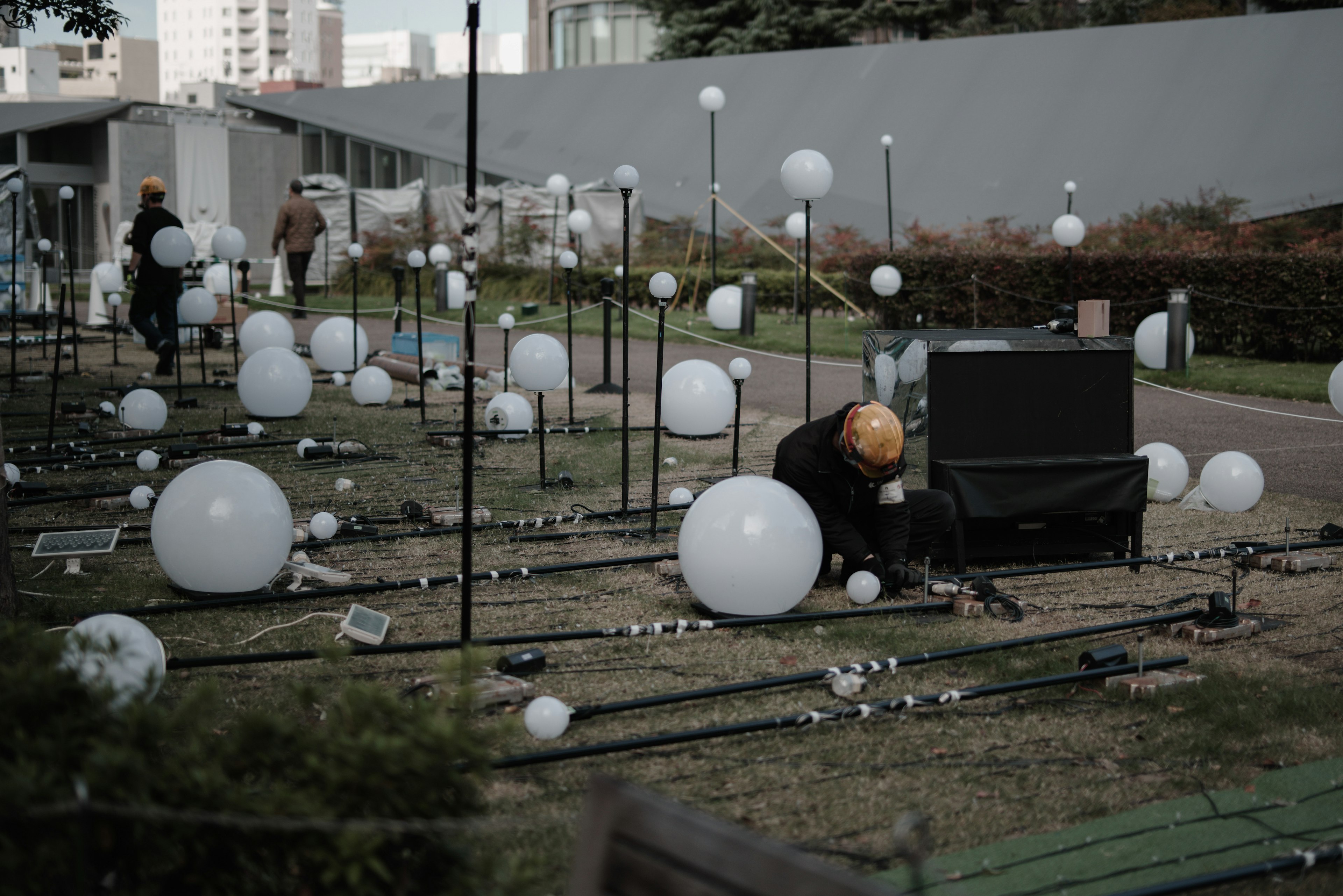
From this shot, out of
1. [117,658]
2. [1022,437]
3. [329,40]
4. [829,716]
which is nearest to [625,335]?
[1022,437]

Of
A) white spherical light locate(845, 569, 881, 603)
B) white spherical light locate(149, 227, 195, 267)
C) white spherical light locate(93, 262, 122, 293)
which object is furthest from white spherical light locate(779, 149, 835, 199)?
white spherical light locate(93, 262, 122, 293)

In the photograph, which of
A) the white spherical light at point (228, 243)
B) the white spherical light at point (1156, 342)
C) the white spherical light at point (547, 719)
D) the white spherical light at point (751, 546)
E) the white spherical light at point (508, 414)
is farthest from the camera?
the white spherical light at point (1156, 342)

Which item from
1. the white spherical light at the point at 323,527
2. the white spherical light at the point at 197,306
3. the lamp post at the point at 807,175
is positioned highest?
the lamp post at the point at 807,175

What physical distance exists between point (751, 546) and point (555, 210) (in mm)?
18459

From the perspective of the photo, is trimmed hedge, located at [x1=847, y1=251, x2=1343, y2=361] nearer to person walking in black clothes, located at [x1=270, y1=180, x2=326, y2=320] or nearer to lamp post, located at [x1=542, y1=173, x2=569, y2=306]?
lamp post, located at [x1=542, y1=173, x2=569, y2=306]

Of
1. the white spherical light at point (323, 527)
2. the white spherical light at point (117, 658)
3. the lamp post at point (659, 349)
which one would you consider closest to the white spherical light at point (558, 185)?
the lamp post at point (659, 349)

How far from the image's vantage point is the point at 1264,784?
394cm

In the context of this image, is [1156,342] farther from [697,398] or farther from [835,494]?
[835,494]

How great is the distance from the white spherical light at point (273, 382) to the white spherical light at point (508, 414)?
196cm

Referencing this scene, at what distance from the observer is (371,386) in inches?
484

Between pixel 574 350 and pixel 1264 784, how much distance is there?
14.6 metres

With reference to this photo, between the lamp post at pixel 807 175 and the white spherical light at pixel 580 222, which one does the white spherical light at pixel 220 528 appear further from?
the white spherical light at pixel 580 222

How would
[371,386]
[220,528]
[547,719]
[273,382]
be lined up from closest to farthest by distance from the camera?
[547,719], [220,528], [273,382], [371,386]

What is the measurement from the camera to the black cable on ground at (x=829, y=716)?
3896 mm
